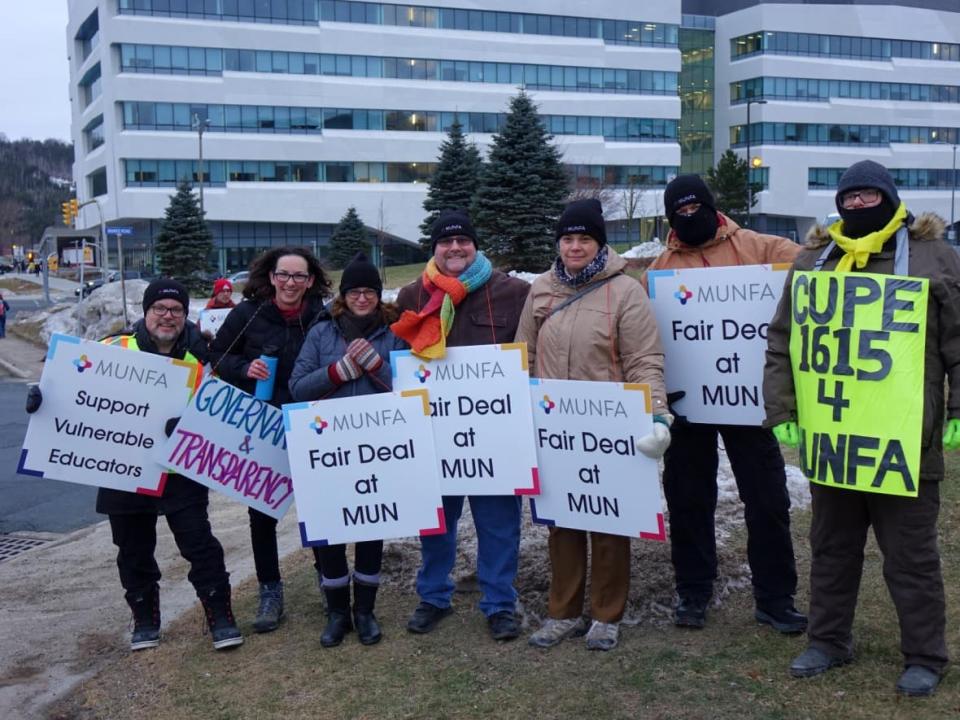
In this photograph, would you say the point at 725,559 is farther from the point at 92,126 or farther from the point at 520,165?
the point at 92,126

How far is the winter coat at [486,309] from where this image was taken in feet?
17.7

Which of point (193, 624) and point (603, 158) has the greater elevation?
point (603, 158)

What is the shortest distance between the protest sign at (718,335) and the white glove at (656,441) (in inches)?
18.3

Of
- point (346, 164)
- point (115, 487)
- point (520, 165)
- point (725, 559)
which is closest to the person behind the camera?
point (115, 487)

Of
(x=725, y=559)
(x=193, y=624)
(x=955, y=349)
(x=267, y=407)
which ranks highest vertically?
(x=955, y=349)

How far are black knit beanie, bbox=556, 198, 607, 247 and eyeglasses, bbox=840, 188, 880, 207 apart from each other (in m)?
1.20

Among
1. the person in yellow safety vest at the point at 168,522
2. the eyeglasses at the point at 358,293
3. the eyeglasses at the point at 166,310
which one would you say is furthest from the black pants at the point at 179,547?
the eyeglasses at the point at 358,293

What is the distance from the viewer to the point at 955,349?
4090 mm

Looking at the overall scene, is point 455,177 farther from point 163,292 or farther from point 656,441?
point 656,441

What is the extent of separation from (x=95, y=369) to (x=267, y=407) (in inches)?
40.4

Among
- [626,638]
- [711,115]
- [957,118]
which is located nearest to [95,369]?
[626,638]

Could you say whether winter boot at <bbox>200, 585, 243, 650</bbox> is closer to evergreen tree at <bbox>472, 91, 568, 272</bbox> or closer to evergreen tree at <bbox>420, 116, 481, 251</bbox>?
evergreen tree at <bbox>472, 91, 568, 272</bbox>

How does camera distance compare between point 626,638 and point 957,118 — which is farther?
point 957,118

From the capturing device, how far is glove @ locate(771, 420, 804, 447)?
14.8 ft
